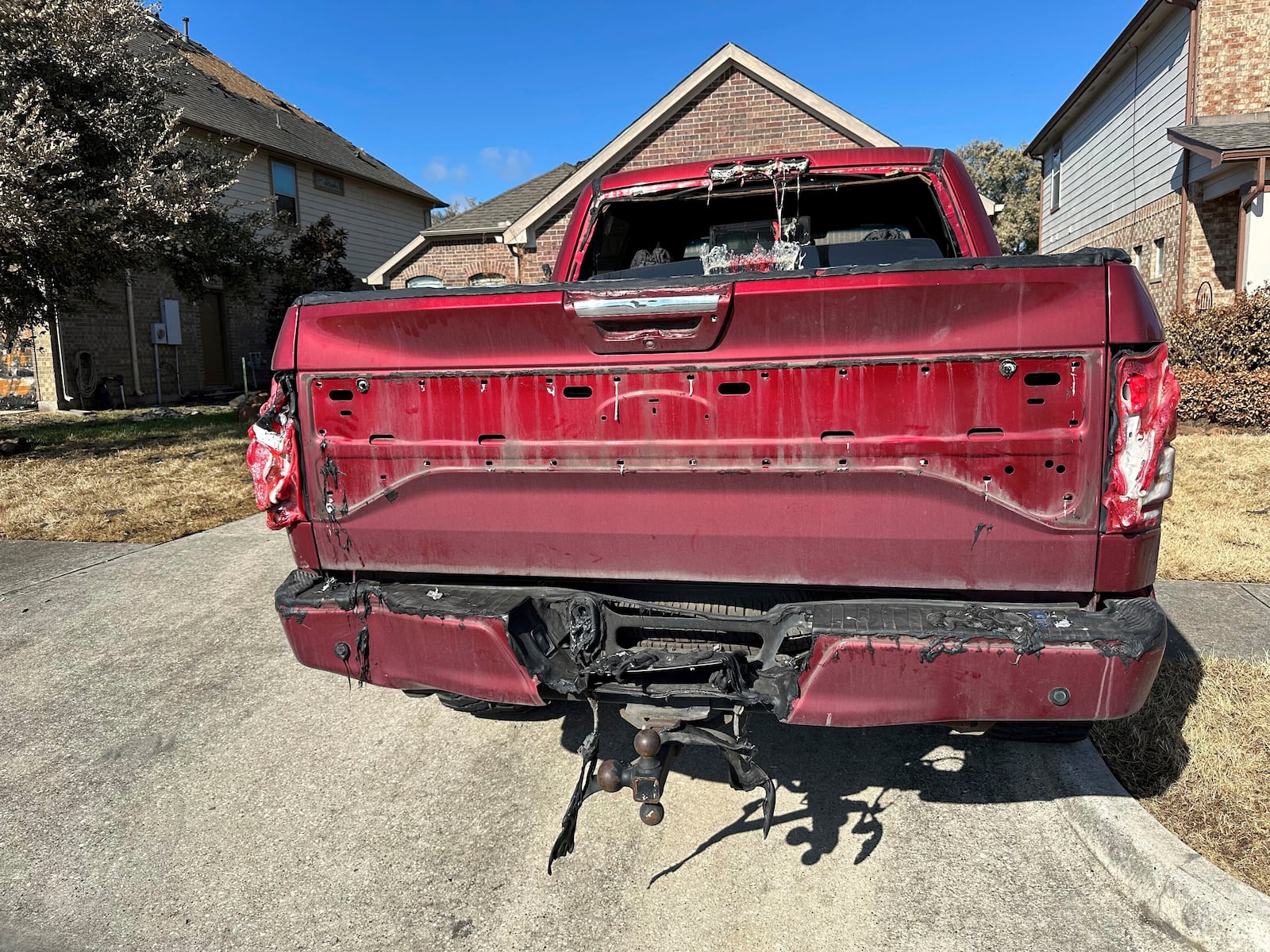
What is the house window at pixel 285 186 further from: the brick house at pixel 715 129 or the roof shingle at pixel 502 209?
the brick house at pixel 715 129

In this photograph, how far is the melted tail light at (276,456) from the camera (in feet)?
8.46

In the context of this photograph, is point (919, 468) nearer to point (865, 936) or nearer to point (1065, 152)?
point (865, 936)

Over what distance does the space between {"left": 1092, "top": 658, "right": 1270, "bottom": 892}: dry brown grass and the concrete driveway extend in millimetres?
324

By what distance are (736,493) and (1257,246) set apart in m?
12.6

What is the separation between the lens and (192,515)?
7.64 m

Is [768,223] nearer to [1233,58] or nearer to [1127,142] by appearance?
[1233,58]

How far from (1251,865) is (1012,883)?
668 millimetres

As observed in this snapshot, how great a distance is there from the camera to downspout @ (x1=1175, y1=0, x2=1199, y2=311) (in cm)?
1274

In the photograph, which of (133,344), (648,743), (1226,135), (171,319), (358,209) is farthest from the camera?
(358,209)

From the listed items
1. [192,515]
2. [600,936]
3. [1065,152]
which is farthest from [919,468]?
[1065,152]

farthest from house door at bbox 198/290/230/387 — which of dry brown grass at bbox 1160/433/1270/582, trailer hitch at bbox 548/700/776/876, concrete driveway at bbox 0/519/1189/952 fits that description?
trailer hitch at bbox 548/700/776/876

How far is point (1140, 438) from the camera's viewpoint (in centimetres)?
206

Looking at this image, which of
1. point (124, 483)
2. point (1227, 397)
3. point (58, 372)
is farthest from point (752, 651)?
point (58, 372)

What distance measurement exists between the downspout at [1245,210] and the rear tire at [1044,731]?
10.1 metres
